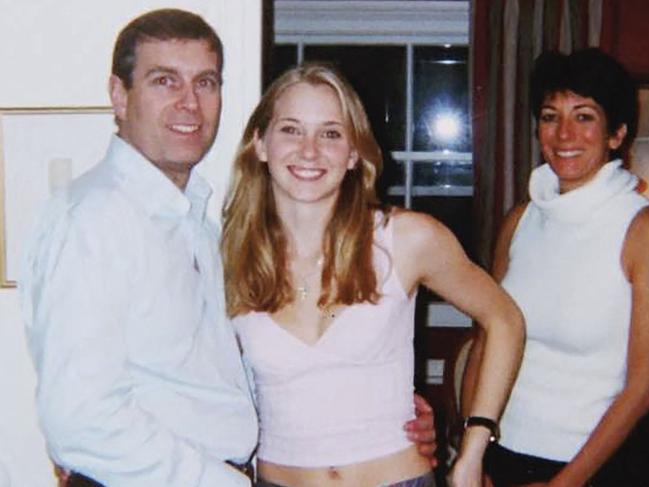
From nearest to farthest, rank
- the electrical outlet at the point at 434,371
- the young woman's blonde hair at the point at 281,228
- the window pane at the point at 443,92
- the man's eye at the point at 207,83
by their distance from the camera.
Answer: the man's eye at the point at 207,83 → the young woman's blonde hair at the point at 281,228 → the electrical outlet at the point at 434,371 → the window pane at the point at 443,92

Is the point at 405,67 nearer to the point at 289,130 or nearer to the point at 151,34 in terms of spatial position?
the point at 289,130

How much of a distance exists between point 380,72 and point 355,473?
3.01 m

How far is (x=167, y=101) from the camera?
61.2 inches

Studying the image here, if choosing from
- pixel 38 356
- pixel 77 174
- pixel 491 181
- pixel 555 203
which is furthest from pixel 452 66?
pixel 38 356

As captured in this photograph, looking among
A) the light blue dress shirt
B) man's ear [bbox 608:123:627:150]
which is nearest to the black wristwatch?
the light blue dress shirt

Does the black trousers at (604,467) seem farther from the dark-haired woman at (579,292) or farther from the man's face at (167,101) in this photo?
the man's face at (167,101)

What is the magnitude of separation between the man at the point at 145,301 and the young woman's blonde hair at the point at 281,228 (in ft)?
0.28

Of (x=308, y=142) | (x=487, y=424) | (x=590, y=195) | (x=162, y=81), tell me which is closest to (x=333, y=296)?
(x=308, y=142)

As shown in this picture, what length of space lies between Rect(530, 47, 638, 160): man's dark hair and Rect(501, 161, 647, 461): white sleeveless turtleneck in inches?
4.7

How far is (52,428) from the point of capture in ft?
4.52

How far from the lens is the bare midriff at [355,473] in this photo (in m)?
1.66

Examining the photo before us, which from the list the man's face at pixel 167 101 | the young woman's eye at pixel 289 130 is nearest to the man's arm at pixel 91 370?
the man's face at pixel 167 101

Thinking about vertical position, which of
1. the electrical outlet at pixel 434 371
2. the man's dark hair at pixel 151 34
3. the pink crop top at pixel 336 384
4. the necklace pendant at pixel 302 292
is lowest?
the electrical outlet at pixel 434 371

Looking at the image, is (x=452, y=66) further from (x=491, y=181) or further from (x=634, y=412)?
(x=634, y=412)
